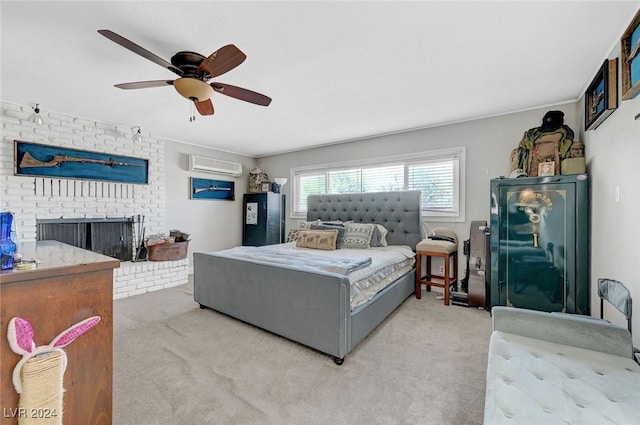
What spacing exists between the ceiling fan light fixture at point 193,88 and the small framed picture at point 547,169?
11.0ft

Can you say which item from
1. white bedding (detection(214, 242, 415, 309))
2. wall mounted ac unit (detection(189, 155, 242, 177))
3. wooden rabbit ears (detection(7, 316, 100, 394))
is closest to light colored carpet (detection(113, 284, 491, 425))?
white bedding (detection(214, 242, 415, 309))

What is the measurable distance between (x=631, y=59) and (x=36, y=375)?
324 cm

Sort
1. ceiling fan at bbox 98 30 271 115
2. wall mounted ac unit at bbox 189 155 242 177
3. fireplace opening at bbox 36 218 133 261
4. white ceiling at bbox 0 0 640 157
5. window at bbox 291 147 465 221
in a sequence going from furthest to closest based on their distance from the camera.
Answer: wall mounted ac unit at bbox 189 155 242 177
window at bbox 291 147 465 221
fireplace opening at bbox 36 218 133 261
ceiling fan at bbox 98 30 271 115
white ceiling at bbox 0 0 640 157

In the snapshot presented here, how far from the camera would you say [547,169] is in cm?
290

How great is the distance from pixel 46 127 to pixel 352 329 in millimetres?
4348

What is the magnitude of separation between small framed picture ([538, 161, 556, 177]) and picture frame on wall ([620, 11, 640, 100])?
1.23 meters

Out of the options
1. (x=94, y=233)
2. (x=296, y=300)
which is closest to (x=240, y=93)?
(x=296, y=300)

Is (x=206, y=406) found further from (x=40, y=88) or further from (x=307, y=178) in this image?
(x=307, y=178)

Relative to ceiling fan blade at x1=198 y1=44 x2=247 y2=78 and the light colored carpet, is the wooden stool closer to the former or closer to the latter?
the light colored carpet

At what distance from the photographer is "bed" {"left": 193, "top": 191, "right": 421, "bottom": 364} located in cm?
212

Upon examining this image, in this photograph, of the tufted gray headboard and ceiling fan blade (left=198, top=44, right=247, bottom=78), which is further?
the tufted gray headboard

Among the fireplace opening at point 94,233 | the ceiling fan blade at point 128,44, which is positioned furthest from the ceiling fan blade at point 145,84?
the fireplace opening at point 94,233

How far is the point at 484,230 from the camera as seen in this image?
324cm

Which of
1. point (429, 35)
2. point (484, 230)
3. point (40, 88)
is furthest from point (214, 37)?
point (484, 230)
